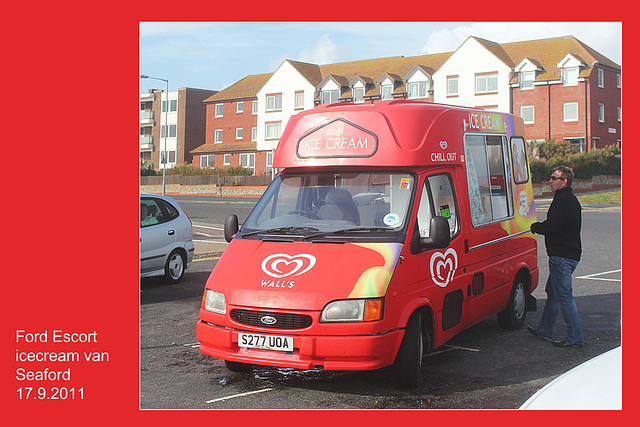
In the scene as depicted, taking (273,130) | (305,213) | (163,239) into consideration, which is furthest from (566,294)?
(273,130)

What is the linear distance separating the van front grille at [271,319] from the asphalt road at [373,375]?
2.11ft

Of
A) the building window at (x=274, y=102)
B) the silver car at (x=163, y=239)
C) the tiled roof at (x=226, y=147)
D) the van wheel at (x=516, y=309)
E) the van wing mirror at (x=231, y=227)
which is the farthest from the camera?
the tiled roof at (x=226, y=147)

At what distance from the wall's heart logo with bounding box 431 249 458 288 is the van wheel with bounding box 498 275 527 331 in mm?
1920

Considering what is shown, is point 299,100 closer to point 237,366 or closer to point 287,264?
point 237,366

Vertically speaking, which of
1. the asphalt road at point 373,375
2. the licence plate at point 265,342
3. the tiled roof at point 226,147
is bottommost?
the asphalt road at point 373,375

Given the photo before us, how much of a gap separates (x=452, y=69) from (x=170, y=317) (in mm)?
50589

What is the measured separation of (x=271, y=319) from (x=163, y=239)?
6776 millimetres

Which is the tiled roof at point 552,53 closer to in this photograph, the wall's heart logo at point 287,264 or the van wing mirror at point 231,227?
the van wing mirror at point 231,227

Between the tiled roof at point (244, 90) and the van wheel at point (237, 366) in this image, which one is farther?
the tiled roof at point (244, 90)

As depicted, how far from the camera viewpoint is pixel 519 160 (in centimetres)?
981

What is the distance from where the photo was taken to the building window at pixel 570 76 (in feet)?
174

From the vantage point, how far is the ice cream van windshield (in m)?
6.79

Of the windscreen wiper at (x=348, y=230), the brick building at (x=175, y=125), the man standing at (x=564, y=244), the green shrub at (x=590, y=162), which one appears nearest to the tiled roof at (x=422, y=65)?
the brick building at (x=175, y=125)

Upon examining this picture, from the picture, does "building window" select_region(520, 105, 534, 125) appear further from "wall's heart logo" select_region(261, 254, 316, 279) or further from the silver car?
"wall's heart logo" select_region(261, 254, 316, 279)
